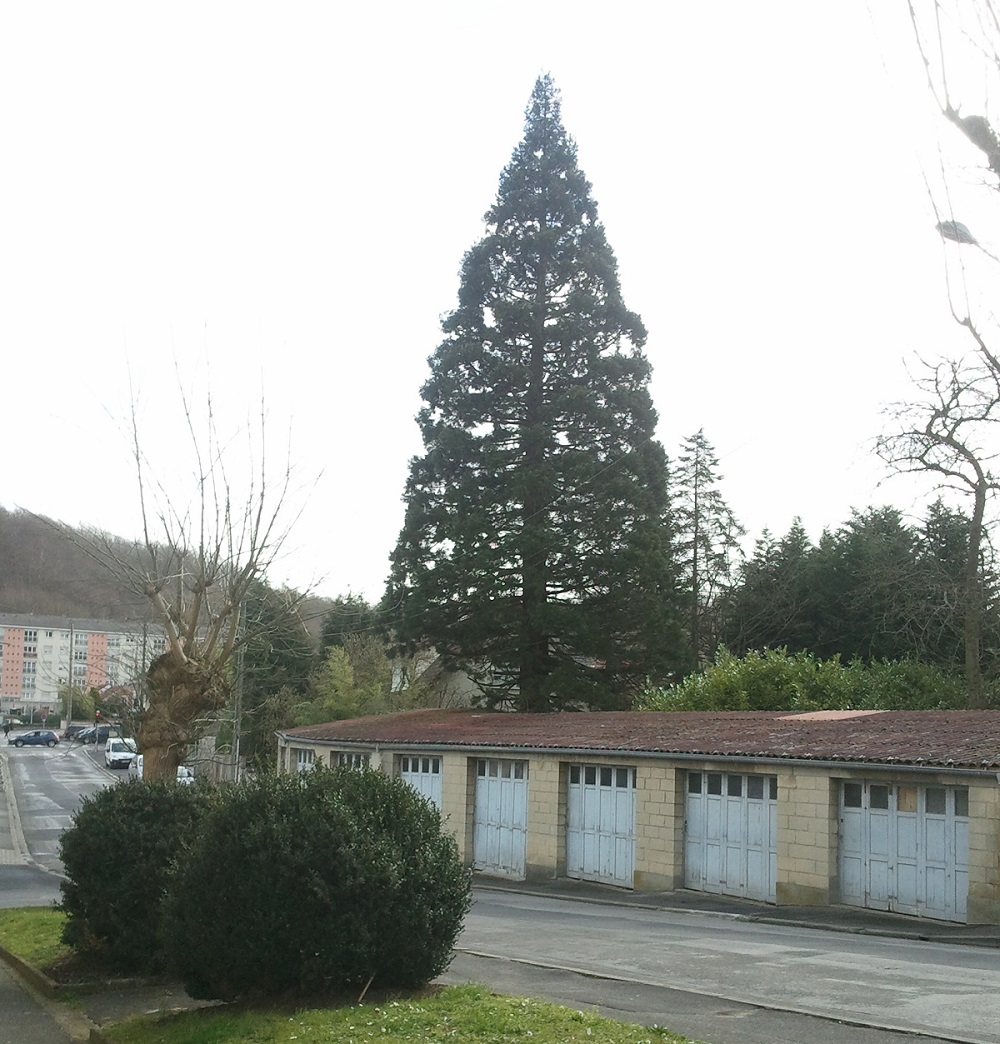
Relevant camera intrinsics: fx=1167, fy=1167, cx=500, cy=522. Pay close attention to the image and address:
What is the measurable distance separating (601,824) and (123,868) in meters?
13.8

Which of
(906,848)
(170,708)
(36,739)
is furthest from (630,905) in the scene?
(36,739)

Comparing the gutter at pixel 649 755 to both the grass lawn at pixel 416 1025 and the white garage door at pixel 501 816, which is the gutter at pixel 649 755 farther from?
the grass lawn at pixel 416 1025

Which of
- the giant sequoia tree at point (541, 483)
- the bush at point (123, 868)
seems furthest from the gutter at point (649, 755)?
the bush at point (123, 868)

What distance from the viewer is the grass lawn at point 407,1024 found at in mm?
7176

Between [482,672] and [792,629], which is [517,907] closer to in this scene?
[482,672]

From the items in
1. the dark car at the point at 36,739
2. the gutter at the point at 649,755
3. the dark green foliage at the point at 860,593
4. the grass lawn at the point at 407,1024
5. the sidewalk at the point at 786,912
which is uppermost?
the dark green foliage at the point at 860,593

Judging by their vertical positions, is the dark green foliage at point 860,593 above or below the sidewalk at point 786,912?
above

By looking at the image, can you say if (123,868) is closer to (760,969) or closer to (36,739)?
(760,969)

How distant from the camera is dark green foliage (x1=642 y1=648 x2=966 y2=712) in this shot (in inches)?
1204

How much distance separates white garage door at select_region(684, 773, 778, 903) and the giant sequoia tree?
1336cm

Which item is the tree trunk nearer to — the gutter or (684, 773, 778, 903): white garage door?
the gutter

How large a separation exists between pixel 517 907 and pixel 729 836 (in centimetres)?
405

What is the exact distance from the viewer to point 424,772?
2900cm

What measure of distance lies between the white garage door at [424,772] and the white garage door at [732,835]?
834cm
